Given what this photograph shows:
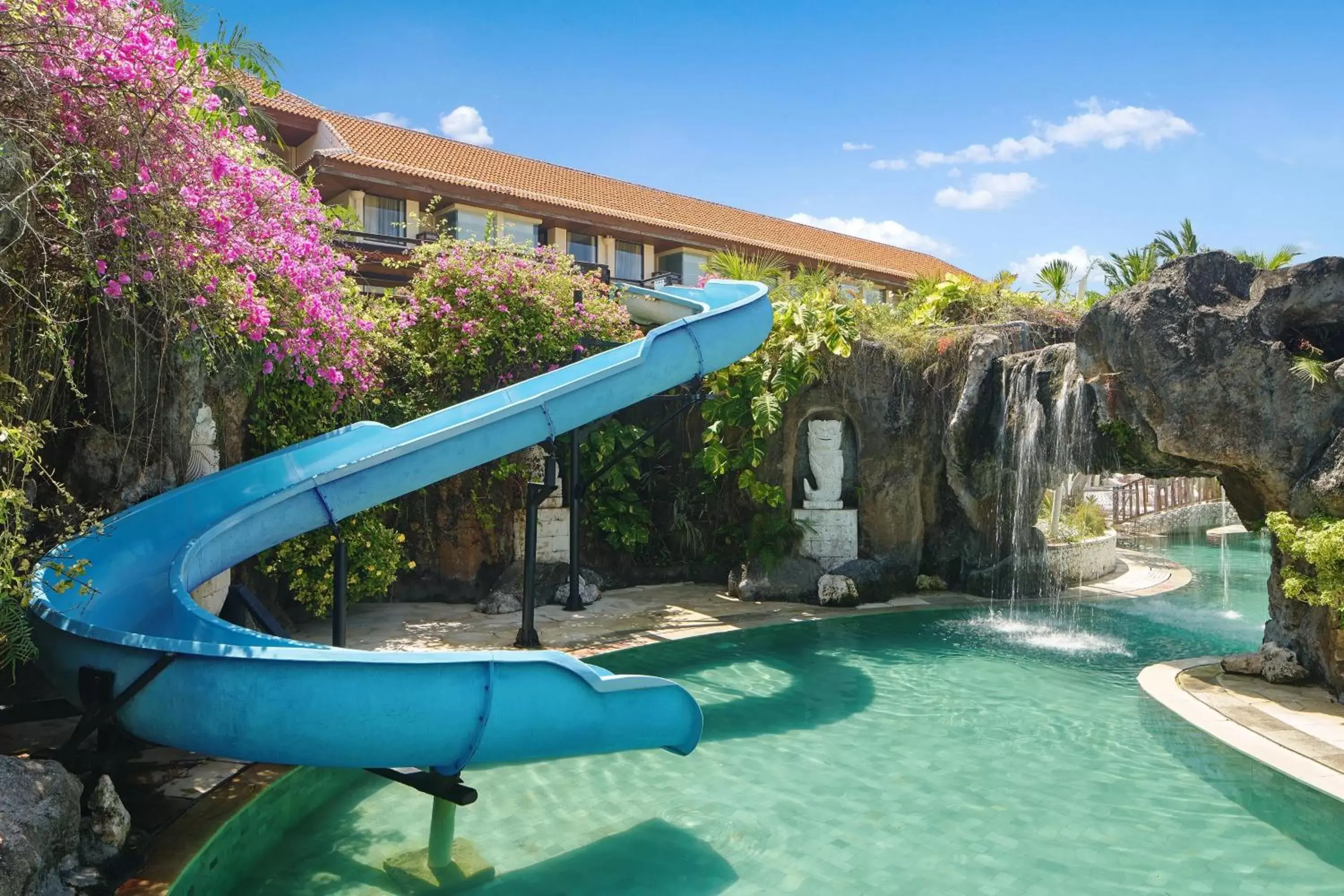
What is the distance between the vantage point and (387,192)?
20.6 meters

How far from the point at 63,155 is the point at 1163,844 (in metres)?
7.56

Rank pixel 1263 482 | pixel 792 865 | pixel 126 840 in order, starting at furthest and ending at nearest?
pixel 1263 482 < pixel 792 865 < pixel 126 840

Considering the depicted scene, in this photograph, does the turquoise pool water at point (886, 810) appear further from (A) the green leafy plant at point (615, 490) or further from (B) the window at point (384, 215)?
(B) the window at point (384, 215)

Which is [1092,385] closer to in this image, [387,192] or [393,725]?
[393,725]

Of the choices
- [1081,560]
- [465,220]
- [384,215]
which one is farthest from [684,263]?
[1081,560]

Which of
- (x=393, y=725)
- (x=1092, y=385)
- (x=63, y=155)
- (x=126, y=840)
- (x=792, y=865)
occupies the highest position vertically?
(x=63, y=155)

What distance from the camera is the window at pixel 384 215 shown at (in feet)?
68.3

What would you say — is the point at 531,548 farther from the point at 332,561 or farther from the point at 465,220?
the point at 465,220

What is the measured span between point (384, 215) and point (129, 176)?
54.8ft

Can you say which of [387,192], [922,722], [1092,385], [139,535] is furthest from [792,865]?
[387,192]

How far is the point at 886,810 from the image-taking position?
545 cm

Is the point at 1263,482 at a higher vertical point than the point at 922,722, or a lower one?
higher

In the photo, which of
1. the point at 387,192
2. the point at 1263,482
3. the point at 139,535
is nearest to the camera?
the point at 139,535

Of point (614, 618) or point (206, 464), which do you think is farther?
point (614, 618)
